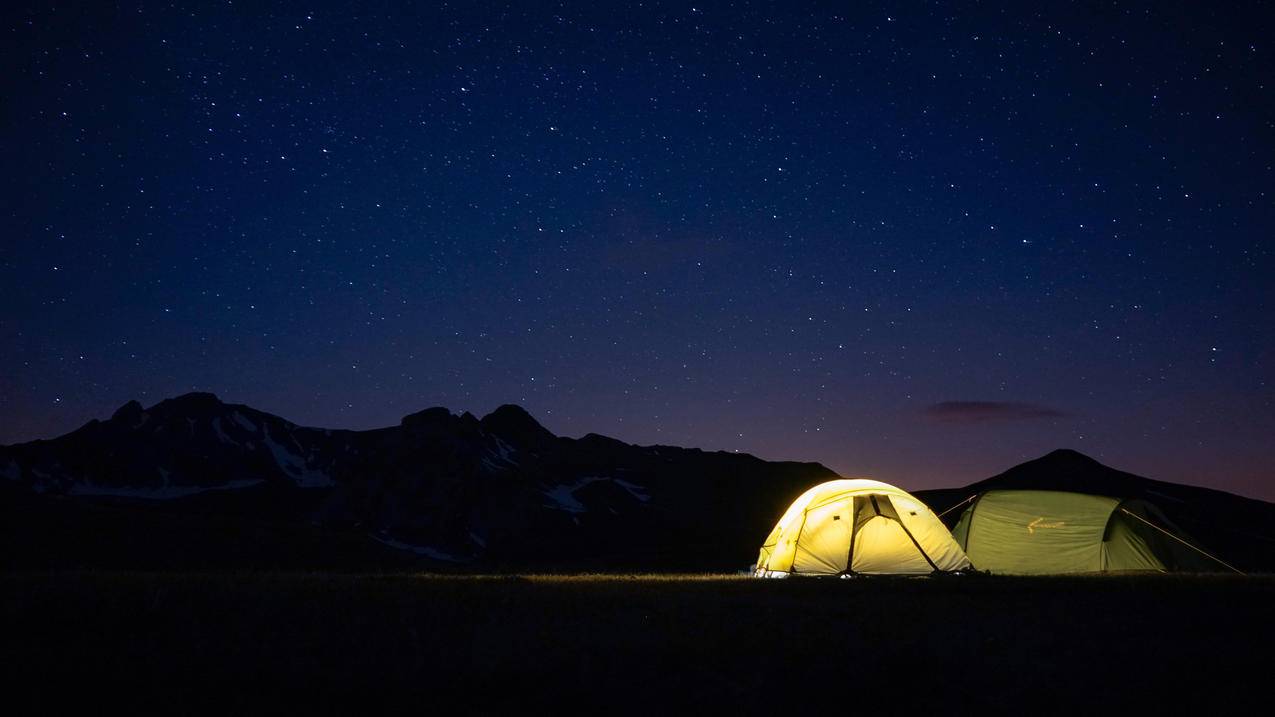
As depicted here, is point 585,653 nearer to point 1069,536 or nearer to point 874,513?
point 874,513

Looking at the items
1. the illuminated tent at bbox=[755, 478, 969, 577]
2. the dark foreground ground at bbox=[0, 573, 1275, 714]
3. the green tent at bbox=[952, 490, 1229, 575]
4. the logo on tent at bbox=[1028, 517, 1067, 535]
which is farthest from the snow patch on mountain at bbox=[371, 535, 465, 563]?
the dark foreground ground at bbox=[0, 573, 1275, 714]

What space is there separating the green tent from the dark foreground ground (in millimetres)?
9851

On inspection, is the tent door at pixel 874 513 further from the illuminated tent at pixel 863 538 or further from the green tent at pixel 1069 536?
the green tent at pixel 1069 536

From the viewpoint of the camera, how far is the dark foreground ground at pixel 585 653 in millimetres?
6844

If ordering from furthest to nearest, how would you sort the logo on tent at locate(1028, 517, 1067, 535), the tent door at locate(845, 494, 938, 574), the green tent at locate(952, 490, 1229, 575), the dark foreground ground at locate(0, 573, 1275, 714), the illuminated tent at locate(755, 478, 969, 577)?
the logo on tent at locate(1028, 517, 1067, 535) < the green tent at locate(952, 490, 1229, 575) < the tent door at locate(845, 494, 938, 574) < the illuminated tent at locate(755, 478, 969, 577) < the dark foreground ground at locate(0, 573, 1275, 714)

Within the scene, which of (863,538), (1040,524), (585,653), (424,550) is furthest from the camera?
(424,550)

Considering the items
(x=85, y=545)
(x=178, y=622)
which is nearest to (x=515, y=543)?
(x=85, y=545)

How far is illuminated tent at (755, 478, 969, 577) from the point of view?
1983cm

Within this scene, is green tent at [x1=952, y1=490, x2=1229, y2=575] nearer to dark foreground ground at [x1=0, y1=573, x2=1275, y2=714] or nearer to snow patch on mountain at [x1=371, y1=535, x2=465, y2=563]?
dark foreground ground at [x1=0, y1=573, x2=1275, y2=714]

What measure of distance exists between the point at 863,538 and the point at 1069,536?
19.7 feet

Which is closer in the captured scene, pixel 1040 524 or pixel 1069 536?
pixel 1069 536

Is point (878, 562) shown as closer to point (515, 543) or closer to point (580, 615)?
point (580, 615)

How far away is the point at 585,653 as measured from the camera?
311 inches

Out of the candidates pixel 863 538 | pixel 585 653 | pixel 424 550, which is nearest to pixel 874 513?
pixel 863 538
